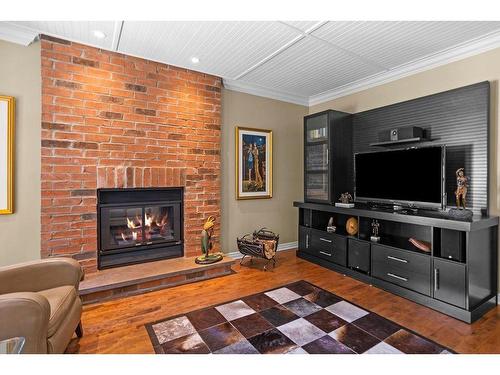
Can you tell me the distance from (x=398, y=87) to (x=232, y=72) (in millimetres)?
2053

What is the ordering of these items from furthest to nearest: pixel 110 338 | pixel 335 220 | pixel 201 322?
pixel 335 220, pixel 201 322, pixel 110 338

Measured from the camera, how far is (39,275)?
5.85 ft

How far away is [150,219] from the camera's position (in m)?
3.11

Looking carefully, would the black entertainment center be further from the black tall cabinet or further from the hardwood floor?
the hardwood floor

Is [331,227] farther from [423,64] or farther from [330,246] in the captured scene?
[423,64]

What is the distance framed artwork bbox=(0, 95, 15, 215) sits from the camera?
2.32m

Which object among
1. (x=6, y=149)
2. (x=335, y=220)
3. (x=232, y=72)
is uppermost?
(x=232, y=72)

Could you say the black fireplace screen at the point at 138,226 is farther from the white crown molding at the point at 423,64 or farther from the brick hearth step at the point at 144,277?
the white crown molding at the point at 423,64

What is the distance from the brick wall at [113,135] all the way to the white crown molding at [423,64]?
6.02ft

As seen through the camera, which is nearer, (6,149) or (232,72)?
(6,149)

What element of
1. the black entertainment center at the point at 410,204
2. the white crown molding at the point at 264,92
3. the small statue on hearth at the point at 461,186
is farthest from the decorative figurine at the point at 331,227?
the white crown molding at the point at 264,92

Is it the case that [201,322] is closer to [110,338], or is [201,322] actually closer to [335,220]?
[110,338]

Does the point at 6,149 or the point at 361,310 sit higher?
the point at 6,149
